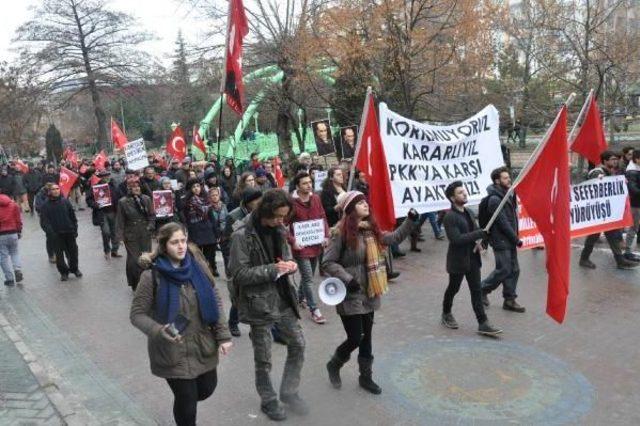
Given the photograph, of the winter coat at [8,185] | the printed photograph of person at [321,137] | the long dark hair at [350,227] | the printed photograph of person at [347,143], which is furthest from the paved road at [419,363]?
the winter coat at [8,185]

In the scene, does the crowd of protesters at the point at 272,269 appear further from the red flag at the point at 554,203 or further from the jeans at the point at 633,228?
the red flag at the point at 554,203

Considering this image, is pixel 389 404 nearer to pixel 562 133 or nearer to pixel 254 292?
pixel 254 292

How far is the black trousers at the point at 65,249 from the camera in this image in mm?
9406

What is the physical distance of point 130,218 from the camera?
819 centimetres

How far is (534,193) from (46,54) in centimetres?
3761

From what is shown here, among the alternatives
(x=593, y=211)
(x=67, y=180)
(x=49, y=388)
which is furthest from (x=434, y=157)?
(x=67, y=180)

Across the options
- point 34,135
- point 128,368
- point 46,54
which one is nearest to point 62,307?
point 128,368

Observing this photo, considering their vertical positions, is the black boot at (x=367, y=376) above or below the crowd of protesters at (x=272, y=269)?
below

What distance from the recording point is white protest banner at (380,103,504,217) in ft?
20.9

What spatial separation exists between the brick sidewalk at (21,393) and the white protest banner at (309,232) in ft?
9.68

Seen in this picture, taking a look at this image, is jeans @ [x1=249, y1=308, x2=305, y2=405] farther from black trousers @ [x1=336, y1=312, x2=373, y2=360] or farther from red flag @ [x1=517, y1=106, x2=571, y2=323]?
red flag @ [x1=517, y1=106, x2=571, y2=323]

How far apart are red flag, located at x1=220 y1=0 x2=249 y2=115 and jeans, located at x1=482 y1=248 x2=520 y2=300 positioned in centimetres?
401

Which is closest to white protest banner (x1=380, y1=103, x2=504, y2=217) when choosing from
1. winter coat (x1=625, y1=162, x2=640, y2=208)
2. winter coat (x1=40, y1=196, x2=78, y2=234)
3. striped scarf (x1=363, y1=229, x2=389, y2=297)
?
striped scarf (x1=363, y1=229, x2=389, y2=297)

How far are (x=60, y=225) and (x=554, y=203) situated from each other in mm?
7391
